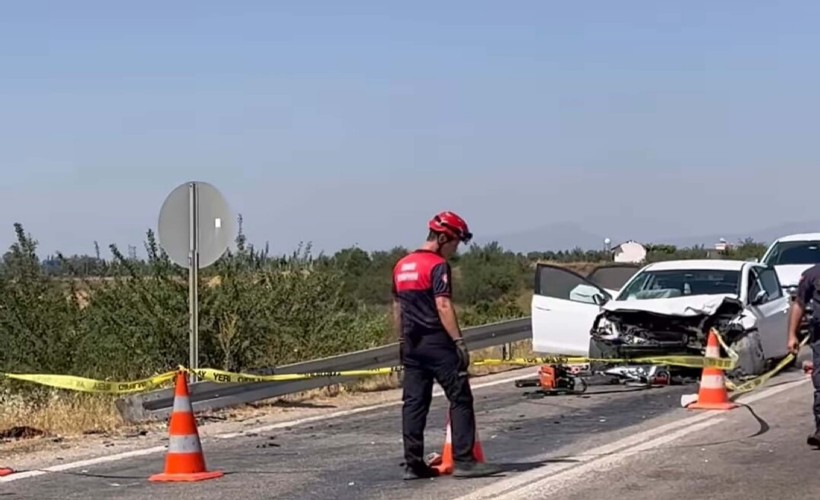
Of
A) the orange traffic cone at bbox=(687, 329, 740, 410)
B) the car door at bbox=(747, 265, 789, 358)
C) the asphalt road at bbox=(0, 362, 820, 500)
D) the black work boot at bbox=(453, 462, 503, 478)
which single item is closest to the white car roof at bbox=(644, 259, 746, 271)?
the car door at bbox=(747, 265, 789, 358)

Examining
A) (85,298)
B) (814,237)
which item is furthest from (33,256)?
(814,237)

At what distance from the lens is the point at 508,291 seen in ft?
143

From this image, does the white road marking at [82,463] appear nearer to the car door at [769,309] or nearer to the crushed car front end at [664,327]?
the crushed car front end at [664,327]

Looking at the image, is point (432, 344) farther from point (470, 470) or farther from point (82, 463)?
point (82, 463)

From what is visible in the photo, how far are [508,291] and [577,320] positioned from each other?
2755 centimetres

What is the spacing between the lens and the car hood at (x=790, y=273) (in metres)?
22.3

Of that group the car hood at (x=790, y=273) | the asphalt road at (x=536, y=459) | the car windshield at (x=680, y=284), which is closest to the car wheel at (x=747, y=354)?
the car windshield at (x=680, y=284)

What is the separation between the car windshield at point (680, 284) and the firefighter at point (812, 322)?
545cm

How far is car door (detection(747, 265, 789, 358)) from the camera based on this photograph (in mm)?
15500

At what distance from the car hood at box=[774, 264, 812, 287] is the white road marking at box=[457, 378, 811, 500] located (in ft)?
34.9

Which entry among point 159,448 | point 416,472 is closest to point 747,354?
point 416,472

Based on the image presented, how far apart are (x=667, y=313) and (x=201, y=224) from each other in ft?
18.4

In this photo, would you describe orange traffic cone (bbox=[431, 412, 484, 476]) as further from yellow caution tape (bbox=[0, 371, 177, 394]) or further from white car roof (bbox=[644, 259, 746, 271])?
white car roof (bbox=[644, 259, 746, 271])

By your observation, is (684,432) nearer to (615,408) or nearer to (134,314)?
(615,408)
